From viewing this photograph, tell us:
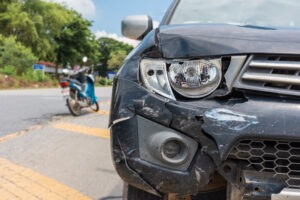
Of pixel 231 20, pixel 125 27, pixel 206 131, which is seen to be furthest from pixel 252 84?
pixel 125 27

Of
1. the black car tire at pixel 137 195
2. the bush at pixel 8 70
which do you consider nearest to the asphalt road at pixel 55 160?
the black car tire at pixel 137 195

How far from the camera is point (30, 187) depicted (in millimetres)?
3387

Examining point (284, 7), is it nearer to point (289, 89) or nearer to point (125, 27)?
point (125, 27)

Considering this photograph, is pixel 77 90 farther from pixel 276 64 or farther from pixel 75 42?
pixel 75 42

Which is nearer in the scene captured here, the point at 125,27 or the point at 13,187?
the point at 125,27

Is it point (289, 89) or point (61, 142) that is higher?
point (289, 89)

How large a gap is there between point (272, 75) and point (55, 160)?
3281mm

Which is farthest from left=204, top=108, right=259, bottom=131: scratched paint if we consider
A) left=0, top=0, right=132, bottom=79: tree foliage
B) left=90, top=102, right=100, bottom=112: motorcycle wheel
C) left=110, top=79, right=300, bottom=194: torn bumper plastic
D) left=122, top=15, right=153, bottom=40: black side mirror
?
left=0, top=0, right=132, bottom=79: tree foliage

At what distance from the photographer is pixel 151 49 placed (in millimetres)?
1822

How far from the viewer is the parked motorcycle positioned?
830 centimetres

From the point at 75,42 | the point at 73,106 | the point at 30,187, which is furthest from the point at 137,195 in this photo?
the point at 75,42

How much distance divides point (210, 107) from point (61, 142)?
410 cm

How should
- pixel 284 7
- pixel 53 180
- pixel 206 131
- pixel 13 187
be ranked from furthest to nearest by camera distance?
pixel 53 180
pixel 13 187
pixel 284 7
pixel 206 131

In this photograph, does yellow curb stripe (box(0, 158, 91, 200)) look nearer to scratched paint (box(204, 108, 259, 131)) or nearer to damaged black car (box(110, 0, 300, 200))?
damaged black car (box(110, 0, 300, 200))
